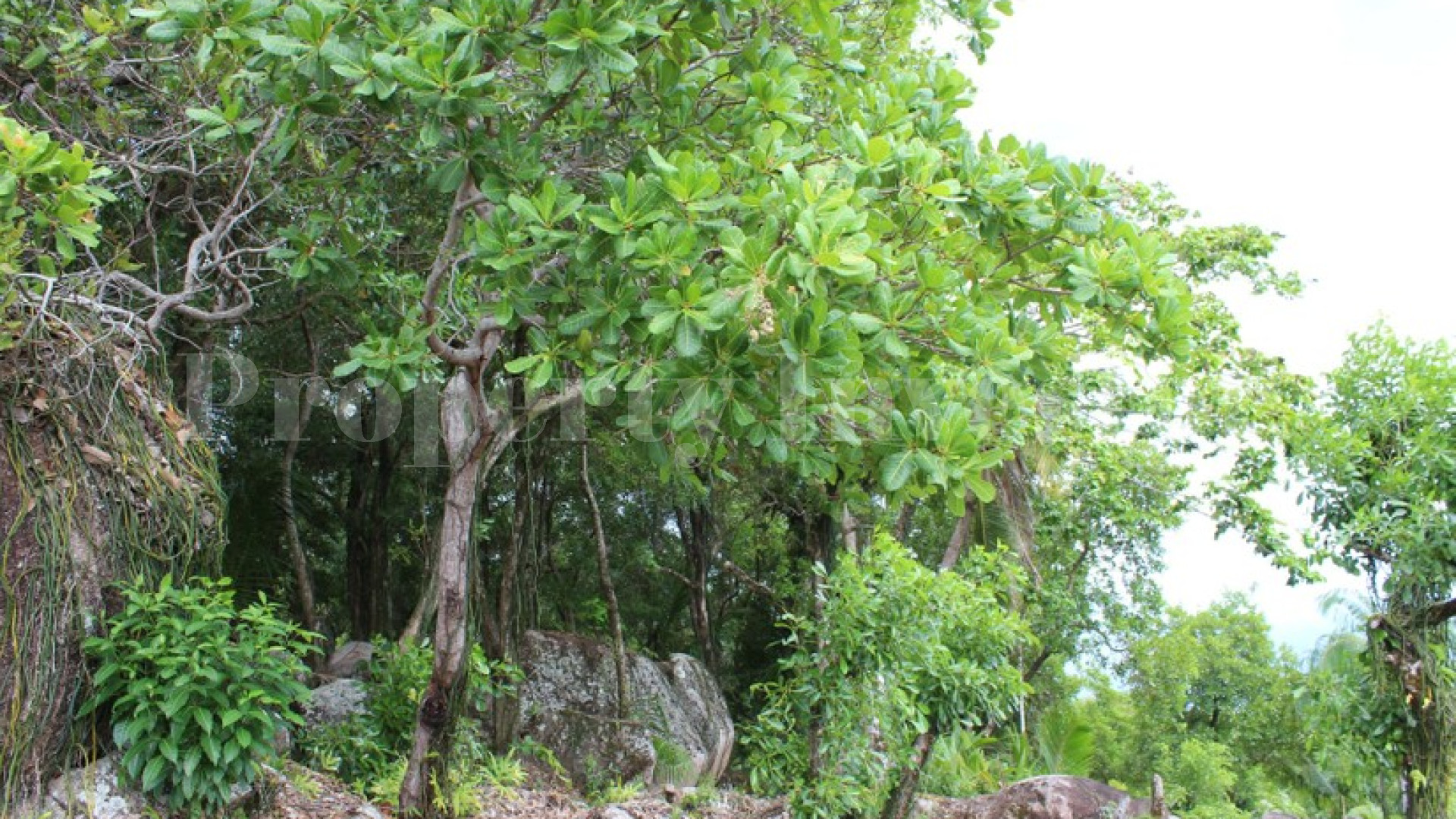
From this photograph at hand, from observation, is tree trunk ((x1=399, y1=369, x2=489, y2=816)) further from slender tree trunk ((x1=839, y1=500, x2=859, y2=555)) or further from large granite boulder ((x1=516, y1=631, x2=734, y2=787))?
slender tree trunk ((x1=839, y1=500, x2=859, y2=555))

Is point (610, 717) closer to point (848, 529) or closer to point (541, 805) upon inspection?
point (848, 529)

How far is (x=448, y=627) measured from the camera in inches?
189

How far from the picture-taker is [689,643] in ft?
47.9

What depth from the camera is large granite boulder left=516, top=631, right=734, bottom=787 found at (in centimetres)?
875

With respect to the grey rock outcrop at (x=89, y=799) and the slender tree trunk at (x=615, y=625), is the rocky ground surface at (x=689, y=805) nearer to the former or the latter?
the grey rock outcrop at (x=89, y=799)

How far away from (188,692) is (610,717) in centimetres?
498

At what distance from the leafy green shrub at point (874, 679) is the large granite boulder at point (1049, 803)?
7.17 feet

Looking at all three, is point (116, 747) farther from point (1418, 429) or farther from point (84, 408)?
point (1418, 429)

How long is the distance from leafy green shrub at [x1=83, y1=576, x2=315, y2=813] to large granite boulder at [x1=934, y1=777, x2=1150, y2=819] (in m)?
5.24

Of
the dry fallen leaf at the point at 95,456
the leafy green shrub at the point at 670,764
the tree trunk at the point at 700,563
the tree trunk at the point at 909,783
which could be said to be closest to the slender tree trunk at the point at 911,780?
the tree trunk at the point at 909,783

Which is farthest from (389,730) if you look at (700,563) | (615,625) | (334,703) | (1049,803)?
(700,563)

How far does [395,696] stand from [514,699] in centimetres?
206

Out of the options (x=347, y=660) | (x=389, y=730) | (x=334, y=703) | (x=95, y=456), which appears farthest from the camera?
(x=347, y=660)

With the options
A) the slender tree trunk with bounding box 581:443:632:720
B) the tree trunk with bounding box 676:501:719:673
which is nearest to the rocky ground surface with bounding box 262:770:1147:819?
the slender tree trunk with bounding box 581:443:632:720
